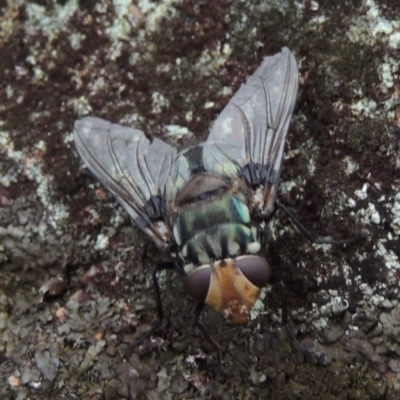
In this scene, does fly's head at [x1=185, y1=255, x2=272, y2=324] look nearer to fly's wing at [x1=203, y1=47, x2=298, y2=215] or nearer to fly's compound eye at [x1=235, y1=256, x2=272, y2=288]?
fly's compound eye at [x1=235, y1=256, x2=272, y2=288]

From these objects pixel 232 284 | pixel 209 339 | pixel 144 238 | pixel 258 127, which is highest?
pixel 258 127

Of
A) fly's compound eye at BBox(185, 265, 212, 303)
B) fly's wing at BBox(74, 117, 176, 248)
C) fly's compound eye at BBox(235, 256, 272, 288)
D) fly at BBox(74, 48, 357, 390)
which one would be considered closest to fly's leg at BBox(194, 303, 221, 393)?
fly at BBox(74, 48, 357, 390)

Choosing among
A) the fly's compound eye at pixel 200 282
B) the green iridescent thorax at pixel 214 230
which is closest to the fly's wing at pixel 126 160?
the green iridescent thorax at pixel 214 230

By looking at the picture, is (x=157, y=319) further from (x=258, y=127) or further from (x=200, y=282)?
(x=258, y=127)

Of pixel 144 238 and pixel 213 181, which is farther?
pixel 144 238

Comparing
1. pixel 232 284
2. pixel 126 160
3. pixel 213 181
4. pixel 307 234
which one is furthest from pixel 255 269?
pixel 126 160

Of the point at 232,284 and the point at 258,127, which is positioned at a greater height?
the point at 258,127
